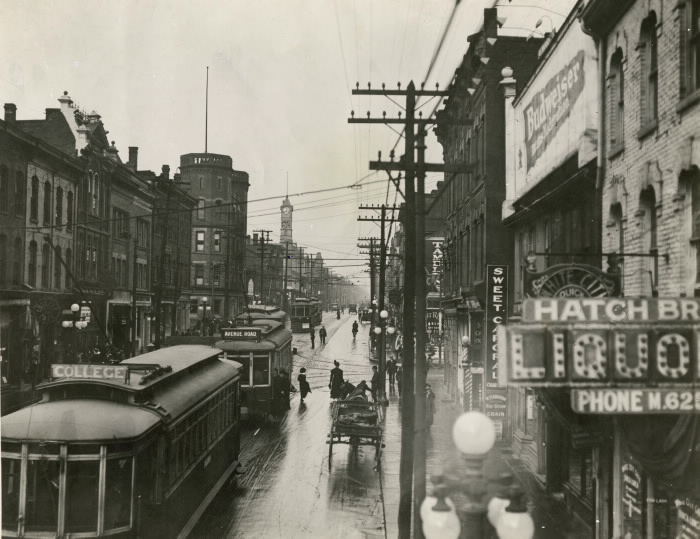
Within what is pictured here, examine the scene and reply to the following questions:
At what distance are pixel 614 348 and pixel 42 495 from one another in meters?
6.90

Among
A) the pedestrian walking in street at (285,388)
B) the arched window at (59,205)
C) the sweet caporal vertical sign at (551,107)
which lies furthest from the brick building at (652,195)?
the arched window at (59,205)

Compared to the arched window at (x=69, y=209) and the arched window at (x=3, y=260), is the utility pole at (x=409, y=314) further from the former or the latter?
the arched window at (x=69, y=209)

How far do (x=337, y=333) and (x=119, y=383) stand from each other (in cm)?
6991

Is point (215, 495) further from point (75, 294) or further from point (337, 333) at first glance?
point (337, 333)

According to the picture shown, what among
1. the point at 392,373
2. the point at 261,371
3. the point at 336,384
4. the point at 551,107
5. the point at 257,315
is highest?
the point at 551,107

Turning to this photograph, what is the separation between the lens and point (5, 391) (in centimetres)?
3053

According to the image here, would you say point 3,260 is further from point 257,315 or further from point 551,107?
point 551,107

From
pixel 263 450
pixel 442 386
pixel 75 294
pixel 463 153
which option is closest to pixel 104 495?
pixel 263 450

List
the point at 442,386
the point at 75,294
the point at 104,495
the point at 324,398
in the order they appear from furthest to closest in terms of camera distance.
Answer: the point at 75,294, the point at 442,386, the point at 324,398, the point at 104,495

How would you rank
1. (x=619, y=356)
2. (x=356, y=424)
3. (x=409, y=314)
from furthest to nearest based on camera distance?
(x=356, y=424) → (x=409, y=314) → (x=619, y=356)

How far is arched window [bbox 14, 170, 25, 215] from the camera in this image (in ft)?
111

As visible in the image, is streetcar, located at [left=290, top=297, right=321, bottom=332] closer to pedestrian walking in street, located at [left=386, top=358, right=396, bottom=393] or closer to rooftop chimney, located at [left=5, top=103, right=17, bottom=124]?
pedestrian walking in street, located at [left=386, top=358, right=396, bottom=393]

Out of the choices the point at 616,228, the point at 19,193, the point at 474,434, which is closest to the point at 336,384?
the point at 616,228

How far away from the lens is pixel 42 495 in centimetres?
884
